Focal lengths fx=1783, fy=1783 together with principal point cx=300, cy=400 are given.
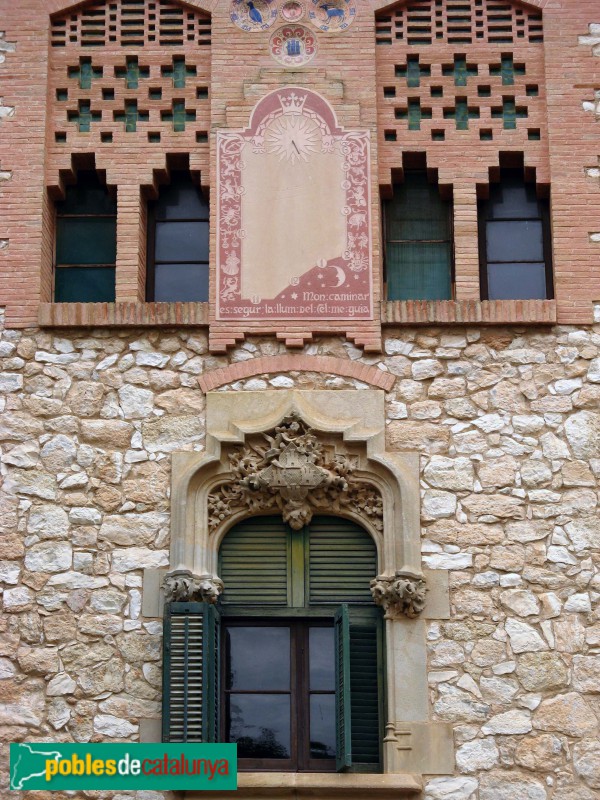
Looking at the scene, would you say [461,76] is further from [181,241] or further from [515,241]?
[181,241]

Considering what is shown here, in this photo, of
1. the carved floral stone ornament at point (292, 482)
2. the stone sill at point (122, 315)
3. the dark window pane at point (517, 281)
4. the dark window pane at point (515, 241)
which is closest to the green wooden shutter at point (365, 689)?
the carved floral stone ornament at point (292, 482)

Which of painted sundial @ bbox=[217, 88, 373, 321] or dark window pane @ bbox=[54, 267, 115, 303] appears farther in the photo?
dark window pane @ bbox=[54, 267, 115, 303]

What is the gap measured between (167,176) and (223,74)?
1.08 m

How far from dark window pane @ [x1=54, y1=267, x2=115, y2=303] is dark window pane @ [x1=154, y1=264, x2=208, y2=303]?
43 centimetres

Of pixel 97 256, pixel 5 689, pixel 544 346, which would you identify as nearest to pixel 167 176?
pixel 97 256

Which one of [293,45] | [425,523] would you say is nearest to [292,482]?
[425,523]

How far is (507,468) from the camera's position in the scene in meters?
15.1

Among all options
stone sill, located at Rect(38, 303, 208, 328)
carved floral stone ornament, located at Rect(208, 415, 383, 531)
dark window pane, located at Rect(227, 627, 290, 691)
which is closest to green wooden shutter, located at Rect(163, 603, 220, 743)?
dark window pane, located at Rect(227, 627, 290, 691)

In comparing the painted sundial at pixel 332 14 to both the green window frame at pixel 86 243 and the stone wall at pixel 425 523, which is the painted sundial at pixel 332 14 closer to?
the green window frame at pixel 86 243

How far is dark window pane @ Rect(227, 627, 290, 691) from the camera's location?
587 inches

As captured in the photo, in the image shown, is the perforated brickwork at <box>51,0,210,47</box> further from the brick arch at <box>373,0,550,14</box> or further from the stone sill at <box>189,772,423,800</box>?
the stone sill at <box>189,772,423,800</box>

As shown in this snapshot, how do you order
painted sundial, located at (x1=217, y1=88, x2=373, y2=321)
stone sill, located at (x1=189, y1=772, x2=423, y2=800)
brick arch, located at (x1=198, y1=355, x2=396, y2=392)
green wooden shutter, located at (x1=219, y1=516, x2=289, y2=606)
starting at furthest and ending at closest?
painted sundial, located at (x1=217, y1=88, x2=373, y2=321)
brick arch, located at (x1=198, y1=355, x2=396, y2=392)
green wooden shutter, located at (x1=219, y1=516, x2=289, y2=606)
stone sill, located at (x1=189, y1=772, x2=423, y2=800)

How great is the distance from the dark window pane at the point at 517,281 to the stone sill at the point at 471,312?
0.46 m

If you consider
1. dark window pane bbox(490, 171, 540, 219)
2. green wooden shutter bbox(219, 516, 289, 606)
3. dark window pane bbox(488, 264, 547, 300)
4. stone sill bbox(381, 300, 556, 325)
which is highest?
dark window pane bbox(490, 171, 540, 219)
